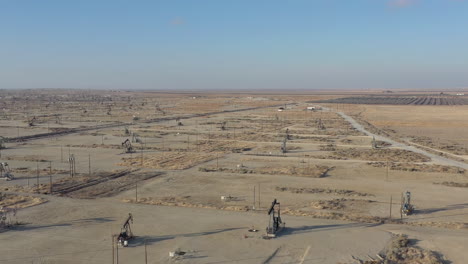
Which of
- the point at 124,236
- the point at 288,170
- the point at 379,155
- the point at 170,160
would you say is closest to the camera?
the point at 124,236

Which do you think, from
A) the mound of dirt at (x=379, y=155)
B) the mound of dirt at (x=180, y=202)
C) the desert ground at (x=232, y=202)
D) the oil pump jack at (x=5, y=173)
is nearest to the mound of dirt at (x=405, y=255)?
the desert ground at (x=232, y=202)

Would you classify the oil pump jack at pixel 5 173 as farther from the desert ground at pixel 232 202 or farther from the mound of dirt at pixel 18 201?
the mound of dirt at pixel 18 201

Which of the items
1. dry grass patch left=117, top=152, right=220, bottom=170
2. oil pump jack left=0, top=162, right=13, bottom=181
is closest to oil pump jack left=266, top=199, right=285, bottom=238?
dry grass patch left=117, top=152, right=220, bottom=170

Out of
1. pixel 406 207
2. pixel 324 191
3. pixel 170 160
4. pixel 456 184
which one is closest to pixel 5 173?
pixel 170 160

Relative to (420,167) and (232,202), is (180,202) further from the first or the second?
(420,167)

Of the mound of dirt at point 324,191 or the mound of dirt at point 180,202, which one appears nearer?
the mound of dirt at point 180,202

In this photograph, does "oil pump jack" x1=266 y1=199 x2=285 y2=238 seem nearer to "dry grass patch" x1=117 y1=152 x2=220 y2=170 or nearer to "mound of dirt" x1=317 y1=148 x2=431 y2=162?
"dry grass patch" x1=117 y1=152 x2=220 y2=170

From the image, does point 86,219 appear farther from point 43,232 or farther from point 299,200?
point 299,200

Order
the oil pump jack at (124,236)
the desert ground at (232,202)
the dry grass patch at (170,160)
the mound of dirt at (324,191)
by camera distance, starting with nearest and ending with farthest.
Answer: the desert ground at (232,202) → the oil pump jack at (124,236) → the mound of dirt at (324,191) → the dry grass patch at (170,160)

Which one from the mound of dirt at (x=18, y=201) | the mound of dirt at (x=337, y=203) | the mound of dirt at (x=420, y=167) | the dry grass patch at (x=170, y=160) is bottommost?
the mound of dirt at (x=18, y=201)

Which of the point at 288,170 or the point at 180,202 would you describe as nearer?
the point at 180,202

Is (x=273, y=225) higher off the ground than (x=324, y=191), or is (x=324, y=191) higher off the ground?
(x=273, y=225)
